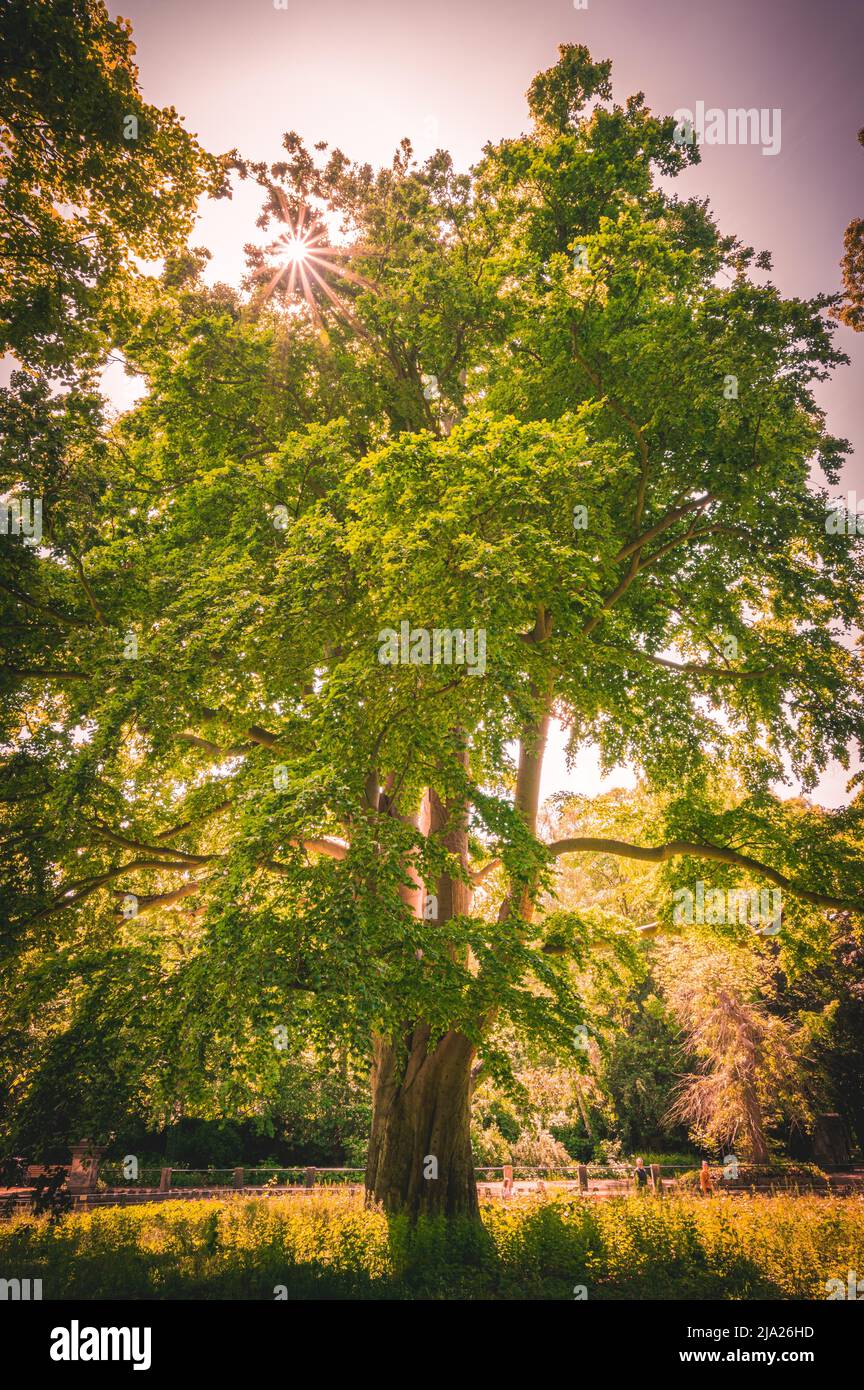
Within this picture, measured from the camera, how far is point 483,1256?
26.8 feet

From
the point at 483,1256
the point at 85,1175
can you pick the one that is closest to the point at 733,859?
A: the point at 483,1256

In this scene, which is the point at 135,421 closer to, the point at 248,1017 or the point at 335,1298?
the point at 248,1017

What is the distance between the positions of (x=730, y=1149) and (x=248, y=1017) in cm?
2737

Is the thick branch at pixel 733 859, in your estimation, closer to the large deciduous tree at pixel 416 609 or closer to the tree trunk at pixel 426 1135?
the large deciduous tree at pixel 416 609

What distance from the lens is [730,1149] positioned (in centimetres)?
2466

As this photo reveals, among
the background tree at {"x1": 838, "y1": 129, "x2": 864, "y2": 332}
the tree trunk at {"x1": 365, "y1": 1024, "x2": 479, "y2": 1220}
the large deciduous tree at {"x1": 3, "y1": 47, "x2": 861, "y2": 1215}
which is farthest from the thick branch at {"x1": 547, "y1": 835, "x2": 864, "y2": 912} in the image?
the background tree at {"x1": 838, "y1": 129, "x2": 864, "y2": 332}

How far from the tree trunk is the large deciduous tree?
48mm

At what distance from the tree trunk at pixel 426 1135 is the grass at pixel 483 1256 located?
700 mm

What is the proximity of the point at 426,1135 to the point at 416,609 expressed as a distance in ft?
25.9

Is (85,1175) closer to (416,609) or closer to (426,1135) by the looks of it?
(426,1135)

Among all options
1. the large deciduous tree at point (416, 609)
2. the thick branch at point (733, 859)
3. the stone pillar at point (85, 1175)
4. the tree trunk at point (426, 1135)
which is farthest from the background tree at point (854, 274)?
the stone pillar at point (85, 1175)

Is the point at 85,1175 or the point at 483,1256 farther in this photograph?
the point at 85,1175

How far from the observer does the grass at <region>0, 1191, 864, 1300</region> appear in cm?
729

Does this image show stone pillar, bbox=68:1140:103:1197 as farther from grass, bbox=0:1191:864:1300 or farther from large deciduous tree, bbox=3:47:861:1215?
large deciduous tree, bbox=3:47:861:1215
